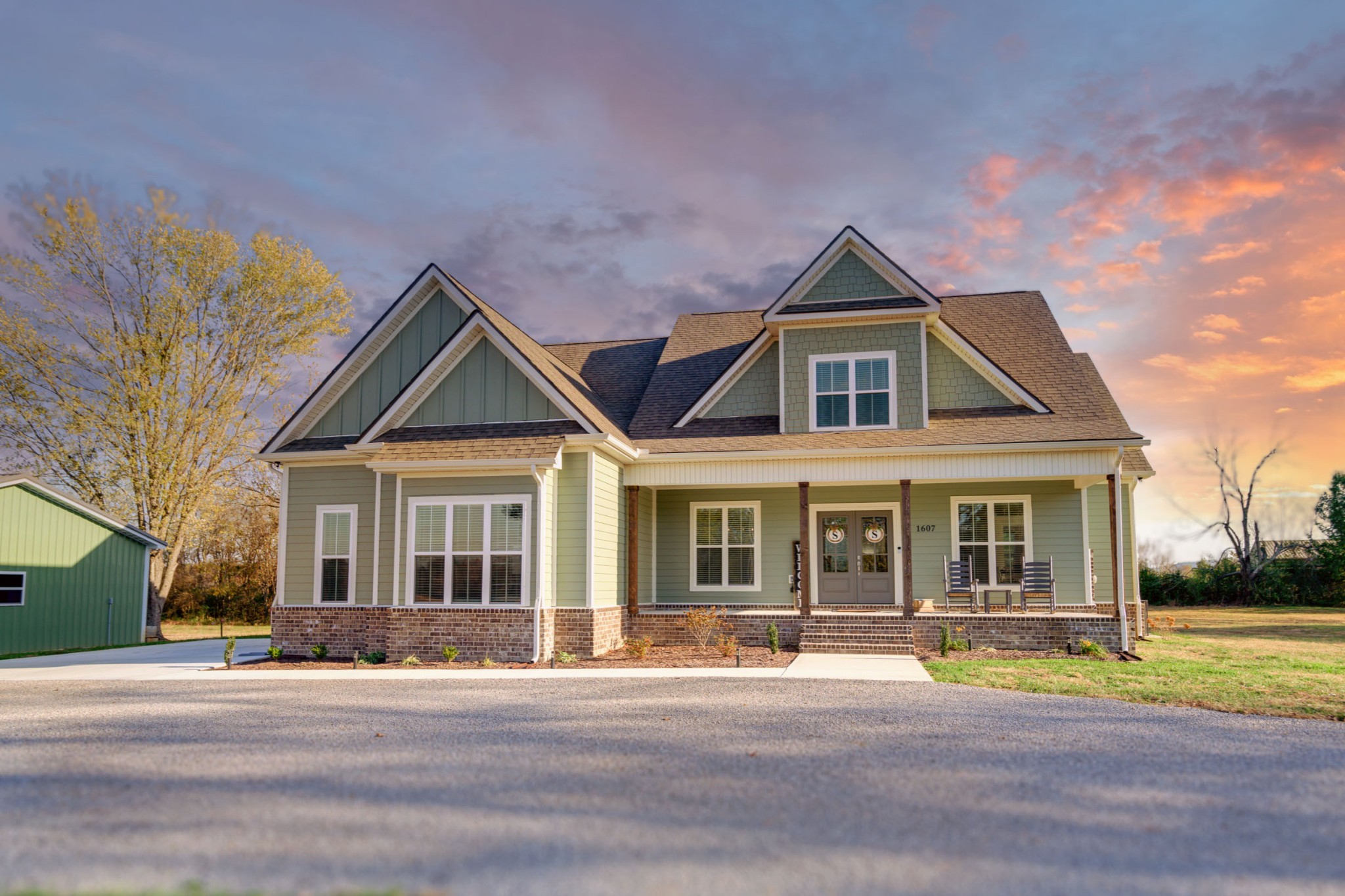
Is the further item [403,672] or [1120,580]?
[1120,580]

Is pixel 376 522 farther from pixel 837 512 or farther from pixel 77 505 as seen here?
pixel 77 505

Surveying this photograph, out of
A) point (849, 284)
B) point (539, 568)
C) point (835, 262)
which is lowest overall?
point (539, 568)

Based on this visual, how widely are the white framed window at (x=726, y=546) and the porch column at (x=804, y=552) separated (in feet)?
6.27

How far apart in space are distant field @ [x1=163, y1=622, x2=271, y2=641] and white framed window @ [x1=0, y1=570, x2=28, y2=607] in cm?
526

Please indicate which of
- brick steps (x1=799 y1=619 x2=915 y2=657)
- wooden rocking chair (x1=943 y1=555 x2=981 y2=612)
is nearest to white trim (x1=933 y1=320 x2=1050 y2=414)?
wooden rocking chair (x1=943 y1=555 x2=981 y2=612)

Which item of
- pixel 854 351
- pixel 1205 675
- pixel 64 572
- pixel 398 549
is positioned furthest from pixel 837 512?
pixel 64 572

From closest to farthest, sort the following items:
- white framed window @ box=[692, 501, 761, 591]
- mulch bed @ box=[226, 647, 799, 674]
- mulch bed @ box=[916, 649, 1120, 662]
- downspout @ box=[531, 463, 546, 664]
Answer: mulch bed @ box=[226, 647, 799, 674], mulch bed @ box=[916, 649, 1120, 662], downspout @ box=[531, 463, 546, 664], white framed window @ box=[692, 501, 761, 591]

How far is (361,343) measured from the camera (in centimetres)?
1800

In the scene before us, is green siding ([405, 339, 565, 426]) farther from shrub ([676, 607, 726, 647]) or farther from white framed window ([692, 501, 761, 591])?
white framed window ([692, 501, 761, 591])

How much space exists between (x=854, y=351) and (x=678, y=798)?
13685mm

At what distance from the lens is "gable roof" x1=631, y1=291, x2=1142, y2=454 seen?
17.1 metres

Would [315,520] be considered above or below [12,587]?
above

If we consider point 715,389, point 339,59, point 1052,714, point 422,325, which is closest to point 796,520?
point 715,389

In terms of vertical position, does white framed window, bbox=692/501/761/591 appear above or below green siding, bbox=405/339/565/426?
below
